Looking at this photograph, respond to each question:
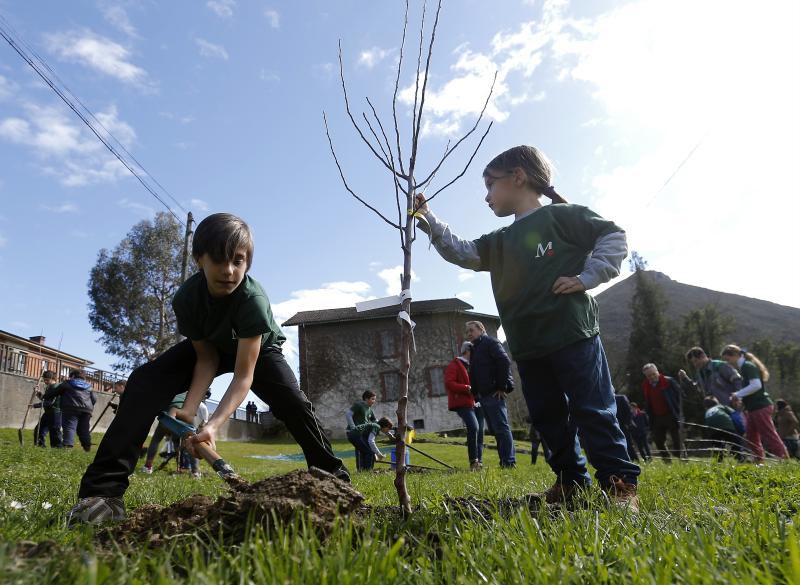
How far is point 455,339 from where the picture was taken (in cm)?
3741

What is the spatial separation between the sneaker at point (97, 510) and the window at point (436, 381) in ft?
111

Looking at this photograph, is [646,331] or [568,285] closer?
[568,285]

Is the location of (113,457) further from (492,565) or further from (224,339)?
(492,565)

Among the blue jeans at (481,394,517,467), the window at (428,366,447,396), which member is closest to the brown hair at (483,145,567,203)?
the blue jeans at (481,394,517,467)

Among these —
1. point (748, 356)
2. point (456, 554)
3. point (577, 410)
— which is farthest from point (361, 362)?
point (456, 554)

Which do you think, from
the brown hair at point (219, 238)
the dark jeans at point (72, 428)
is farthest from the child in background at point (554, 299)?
the dark jeans at point (72, 428)

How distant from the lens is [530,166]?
11.2 feet

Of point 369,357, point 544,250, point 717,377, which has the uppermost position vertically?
point 369,357

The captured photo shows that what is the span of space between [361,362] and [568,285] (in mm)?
34801

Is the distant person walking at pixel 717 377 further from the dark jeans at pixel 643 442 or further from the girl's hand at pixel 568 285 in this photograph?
the girl's hand at pixel 568 285

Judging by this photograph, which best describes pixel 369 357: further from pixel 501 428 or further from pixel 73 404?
pixel 501 428

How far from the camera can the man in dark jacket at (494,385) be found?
8.05 m

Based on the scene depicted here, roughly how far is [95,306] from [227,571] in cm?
4538

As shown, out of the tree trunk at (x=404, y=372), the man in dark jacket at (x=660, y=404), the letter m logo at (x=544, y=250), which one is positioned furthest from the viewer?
the man in dark jacket at (x=660, y=404)
